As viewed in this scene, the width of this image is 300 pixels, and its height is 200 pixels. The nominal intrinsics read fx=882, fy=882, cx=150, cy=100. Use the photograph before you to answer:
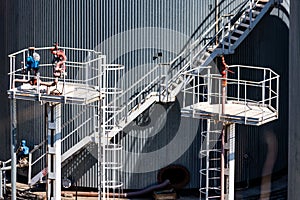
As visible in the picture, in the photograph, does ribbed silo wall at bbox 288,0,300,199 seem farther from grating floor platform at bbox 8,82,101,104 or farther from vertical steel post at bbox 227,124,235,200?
grating floor platform at bbox 8,82,101,104

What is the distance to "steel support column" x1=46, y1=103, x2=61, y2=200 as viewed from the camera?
24.2 metres

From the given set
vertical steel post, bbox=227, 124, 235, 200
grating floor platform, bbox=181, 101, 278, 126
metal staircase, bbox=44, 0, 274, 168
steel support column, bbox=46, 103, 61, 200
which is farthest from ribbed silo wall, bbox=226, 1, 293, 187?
steel support column, bbox=46, 103, 61, 200

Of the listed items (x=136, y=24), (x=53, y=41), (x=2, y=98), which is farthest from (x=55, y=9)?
(x=2, y=98)

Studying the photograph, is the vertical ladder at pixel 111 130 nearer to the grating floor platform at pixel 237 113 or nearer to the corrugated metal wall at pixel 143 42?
the corrugated metal wall at pixel 143 42

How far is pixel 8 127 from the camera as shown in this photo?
1308 inches

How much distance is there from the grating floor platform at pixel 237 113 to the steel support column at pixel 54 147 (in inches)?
139

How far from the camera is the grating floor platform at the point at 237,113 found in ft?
74.0

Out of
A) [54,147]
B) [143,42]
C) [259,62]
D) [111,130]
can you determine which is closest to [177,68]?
[143,42]

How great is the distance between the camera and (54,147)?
79.6ft

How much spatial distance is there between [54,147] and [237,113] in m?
5.18

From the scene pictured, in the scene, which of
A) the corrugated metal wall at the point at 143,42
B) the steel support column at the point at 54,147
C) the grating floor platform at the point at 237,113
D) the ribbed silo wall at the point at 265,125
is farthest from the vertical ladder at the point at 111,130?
the grating floor platform at the point at 237,113

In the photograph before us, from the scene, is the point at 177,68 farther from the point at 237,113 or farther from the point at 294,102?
the point at 237,113

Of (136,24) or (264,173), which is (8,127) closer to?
(136,24)

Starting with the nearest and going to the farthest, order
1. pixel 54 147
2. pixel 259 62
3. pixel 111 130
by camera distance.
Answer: pixel 54 147 < pixel 111 130 < pixel 259 62
